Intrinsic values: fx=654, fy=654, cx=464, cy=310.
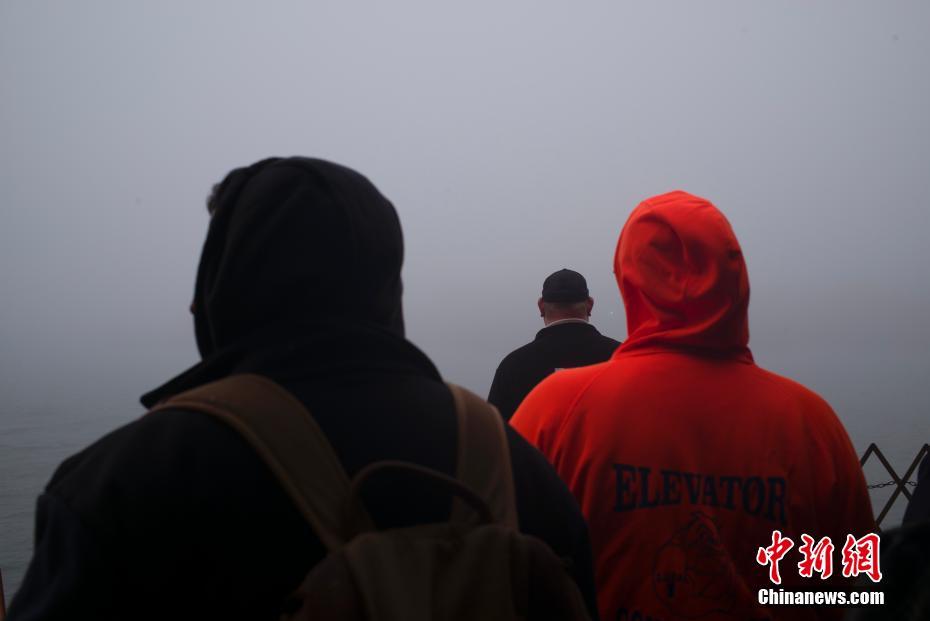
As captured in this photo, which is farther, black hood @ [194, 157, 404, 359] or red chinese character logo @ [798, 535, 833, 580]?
red chinese character logo @ [798, 535, 833, 580]

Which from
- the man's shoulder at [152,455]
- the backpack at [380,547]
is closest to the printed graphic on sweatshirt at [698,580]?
the backpack at [380,547]

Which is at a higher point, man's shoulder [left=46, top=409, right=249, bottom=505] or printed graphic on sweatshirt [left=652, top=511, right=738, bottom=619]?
man's shoulder [left=46, top=409, right=249, bottom=505]

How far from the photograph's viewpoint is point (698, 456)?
5.17ft

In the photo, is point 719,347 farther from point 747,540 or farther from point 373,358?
point 373,358

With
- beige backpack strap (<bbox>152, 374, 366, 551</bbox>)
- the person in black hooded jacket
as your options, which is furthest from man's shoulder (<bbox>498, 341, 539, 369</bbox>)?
beige backpack strap (<bbox>152, 374, 366, 551</bbox>)

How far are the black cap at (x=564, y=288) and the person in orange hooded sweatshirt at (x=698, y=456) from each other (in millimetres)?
1691

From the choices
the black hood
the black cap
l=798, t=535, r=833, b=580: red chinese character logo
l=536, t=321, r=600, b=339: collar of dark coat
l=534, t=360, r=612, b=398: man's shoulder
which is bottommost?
l=798, t=535, r=833, b=580: red chinese character logo

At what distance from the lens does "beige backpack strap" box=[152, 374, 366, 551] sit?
33.3 inches

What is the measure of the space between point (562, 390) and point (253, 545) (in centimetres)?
102

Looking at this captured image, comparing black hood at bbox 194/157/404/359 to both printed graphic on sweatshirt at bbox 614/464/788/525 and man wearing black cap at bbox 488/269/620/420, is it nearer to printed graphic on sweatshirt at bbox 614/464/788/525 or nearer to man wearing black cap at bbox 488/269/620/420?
printed graphic on sweatshirt at bbox 614/464/788/525

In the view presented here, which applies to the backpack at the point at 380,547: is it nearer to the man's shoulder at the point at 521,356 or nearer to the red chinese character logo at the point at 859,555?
the red chinese character logo at the point at 859,555

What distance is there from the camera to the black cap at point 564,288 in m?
3.45

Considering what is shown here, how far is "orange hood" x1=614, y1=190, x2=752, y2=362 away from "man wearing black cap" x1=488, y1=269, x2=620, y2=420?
4.82 feet

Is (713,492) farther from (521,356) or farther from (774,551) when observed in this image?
(521,356)
